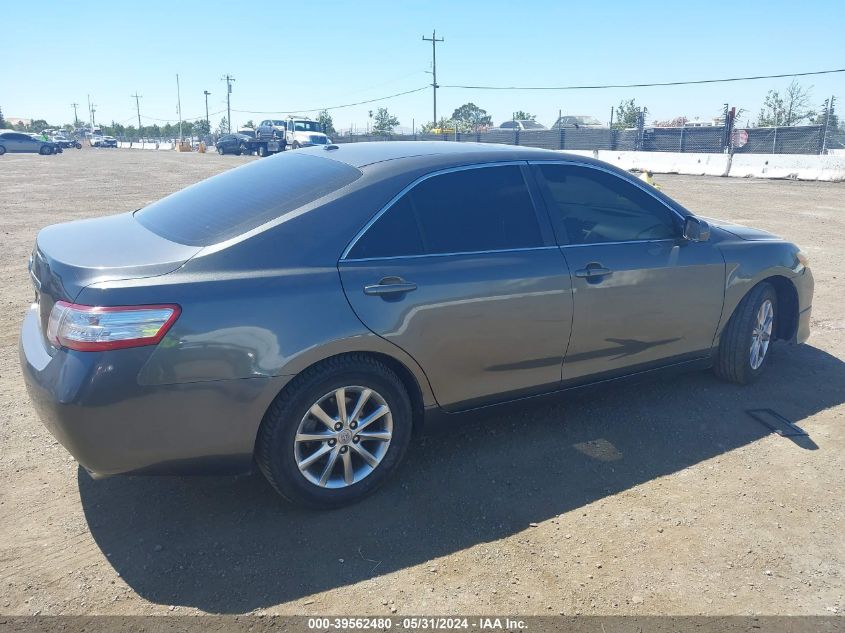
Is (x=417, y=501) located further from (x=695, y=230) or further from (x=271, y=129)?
(x=271, y=129)

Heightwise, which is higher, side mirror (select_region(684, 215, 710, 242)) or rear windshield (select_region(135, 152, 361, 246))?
rear windshield (select_region(135, 152, 361, 246))

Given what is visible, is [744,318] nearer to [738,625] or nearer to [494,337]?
[494,337]

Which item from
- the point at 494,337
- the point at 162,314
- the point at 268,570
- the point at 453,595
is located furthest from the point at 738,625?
the point at 162,314

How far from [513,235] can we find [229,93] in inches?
3798

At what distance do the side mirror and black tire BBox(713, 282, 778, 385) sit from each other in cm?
68

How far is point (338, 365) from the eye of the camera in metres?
2.97

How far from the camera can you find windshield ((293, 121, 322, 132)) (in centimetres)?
4206

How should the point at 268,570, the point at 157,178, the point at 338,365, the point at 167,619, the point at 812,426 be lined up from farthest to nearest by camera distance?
1. the point at 157,178
2. the point at 812,426
3. the point at 338,365
4. the point at 268,570
5. the point at 167,619

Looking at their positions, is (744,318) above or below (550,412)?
above

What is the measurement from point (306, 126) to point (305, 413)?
42137 mm

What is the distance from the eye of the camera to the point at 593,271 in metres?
3.68

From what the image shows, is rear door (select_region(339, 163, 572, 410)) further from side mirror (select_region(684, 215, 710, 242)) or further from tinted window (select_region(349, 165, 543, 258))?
side mirror (select_region(684, 215, 710, 242))

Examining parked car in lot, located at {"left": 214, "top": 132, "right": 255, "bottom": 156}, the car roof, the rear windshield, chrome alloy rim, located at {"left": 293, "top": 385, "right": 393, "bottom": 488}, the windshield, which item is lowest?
chrome alloy rim, located at {"left": 293, "top": 385, "right": 393, "bottom": 488}

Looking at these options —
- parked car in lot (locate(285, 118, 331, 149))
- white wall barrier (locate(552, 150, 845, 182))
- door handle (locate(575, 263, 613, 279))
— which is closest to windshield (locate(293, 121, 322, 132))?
parked car in lot (locate(285, 118, 331, 149))
